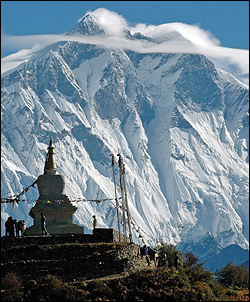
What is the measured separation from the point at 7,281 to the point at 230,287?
1699 centimetres

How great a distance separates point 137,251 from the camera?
7250cm

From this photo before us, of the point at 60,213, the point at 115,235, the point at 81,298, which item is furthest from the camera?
the point at 60,213

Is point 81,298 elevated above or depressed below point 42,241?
below

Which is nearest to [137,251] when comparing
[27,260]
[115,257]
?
[115,257]

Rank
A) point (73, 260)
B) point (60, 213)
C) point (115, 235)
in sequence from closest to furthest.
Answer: point (73, 260), point (115, 235), point (60, 213)

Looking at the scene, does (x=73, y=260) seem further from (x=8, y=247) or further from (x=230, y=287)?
(x=230, y=287)

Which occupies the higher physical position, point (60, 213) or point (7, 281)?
point (60, 213)

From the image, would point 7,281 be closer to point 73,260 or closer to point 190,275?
point 73,260

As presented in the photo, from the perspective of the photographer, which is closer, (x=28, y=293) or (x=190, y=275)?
(x=28, y=293)

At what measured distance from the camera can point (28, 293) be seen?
64.9 meters

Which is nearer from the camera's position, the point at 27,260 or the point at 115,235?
the point at 27,260

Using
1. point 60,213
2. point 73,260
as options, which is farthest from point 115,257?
point 60,213

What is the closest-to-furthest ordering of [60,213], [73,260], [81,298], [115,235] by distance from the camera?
[81,298]
[73,260]
[115,235]
[60,213]

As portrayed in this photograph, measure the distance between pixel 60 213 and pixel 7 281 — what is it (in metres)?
17.1
